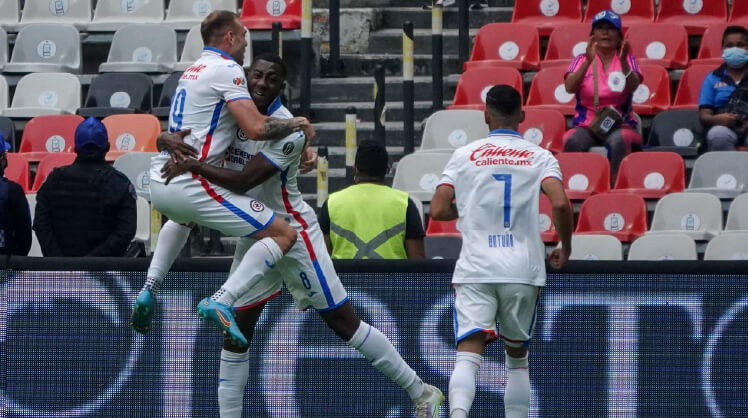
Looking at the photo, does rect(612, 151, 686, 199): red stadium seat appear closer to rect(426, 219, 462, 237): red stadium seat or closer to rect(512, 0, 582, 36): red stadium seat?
rect(426, 219, 462, 237): red stadium seat

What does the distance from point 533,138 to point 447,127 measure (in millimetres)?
733

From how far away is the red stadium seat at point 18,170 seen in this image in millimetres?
12422

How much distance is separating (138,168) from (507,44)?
12.0 feet

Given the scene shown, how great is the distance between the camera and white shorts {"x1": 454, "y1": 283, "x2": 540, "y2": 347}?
762 centimetres

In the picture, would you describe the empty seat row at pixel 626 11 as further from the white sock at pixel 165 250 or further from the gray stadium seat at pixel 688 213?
the white sock at pixel 165 250

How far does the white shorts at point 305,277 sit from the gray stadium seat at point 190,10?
22.9 feet

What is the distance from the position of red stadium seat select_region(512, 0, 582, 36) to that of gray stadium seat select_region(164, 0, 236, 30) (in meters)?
2.72

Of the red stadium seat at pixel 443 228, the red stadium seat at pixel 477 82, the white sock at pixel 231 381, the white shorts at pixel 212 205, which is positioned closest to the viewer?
the white shorts at pixel 212 205

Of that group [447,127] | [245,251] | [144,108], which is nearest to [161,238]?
[245,251]

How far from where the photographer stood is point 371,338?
7.79 m

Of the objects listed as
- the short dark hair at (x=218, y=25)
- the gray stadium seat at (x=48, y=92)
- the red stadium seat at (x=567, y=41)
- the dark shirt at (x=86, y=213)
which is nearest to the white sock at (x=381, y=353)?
the short dark hair at (x=218, y=25)

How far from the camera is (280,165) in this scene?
7.59 m

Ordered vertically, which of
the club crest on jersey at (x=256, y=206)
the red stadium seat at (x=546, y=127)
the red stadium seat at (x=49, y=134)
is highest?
the club crest on jersey at (x=256, y=206)

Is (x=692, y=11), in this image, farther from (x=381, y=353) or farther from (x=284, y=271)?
(x=284, y=271)
